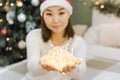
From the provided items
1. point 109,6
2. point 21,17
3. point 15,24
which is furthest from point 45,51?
point 109,6

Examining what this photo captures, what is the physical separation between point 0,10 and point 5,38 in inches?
12.1

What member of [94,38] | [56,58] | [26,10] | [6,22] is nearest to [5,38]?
[6,22]

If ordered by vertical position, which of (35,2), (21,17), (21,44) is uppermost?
(35,2)

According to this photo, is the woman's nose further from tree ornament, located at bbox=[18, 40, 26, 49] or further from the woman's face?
tree ornament, located at bbox=[18, 40, 26, 49]

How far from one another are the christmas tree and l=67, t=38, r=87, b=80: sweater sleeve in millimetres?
1136

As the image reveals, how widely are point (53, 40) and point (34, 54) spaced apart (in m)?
0.18

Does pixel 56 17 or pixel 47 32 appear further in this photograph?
pixel 47 32

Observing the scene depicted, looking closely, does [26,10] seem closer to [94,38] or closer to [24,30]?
[24,30]

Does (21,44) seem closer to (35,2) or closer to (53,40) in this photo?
(35,2)

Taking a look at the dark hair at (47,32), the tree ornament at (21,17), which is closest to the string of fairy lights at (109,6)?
the tree ornament at (21,17)

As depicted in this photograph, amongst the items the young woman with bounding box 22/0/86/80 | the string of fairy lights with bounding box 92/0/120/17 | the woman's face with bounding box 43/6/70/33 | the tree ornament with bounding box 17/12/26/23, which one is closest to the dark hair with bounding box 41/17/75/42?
the young woman with bounding box 22/0/86/80

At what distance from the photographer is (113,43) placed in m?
2.38

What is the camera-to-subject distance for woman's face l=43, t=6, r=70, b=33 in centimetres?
119

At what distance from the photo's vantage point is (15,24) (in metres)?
2.40
